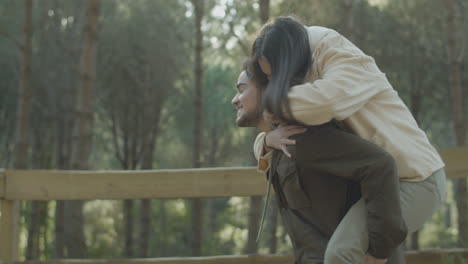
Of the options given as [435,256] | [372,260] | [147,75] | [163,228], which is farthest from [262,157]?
[163,228]

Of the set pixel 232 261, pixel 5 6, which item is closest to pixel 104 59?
pixel 5 6

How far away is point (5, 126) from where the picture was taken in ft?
61.2

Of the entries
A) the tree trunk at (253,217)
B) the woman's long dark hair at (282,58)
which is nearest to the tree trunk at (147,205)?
the tree trunk at (253,217)

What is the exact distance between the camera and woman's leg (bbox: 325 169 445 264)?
1.84 metres

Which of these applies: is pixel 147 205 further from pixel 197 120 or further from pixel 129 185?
pixel 129 185

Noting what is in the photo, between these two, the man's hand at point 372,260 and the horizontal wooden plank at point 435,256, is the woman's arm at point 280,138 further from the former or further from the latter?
the horizontal wooden plank at point 435,256

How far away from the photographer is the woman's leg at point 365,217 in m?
1.84

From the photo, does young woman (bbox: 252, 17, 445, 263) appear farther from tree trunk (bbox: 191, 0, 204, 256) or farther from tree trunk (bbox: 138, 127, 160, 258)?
tree trunk (bbox: 138, 127, 160, 258)

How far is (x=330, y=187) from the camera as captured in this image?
78.4 inches

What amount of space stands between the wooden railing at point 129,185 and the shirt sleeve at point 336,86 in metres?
1.81

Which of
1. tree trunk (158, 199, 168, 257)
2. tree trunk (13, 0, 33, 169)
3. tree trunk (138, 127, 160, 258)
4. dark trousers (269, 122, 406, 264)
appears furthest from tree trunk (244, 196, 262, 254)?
tree trunk (158, 199, 168, 257)

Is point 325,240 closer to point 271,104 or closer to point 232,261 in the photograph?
point 271,104

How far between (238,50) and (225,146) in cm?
947

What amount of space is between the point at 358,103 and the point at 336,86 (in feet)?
0.30
